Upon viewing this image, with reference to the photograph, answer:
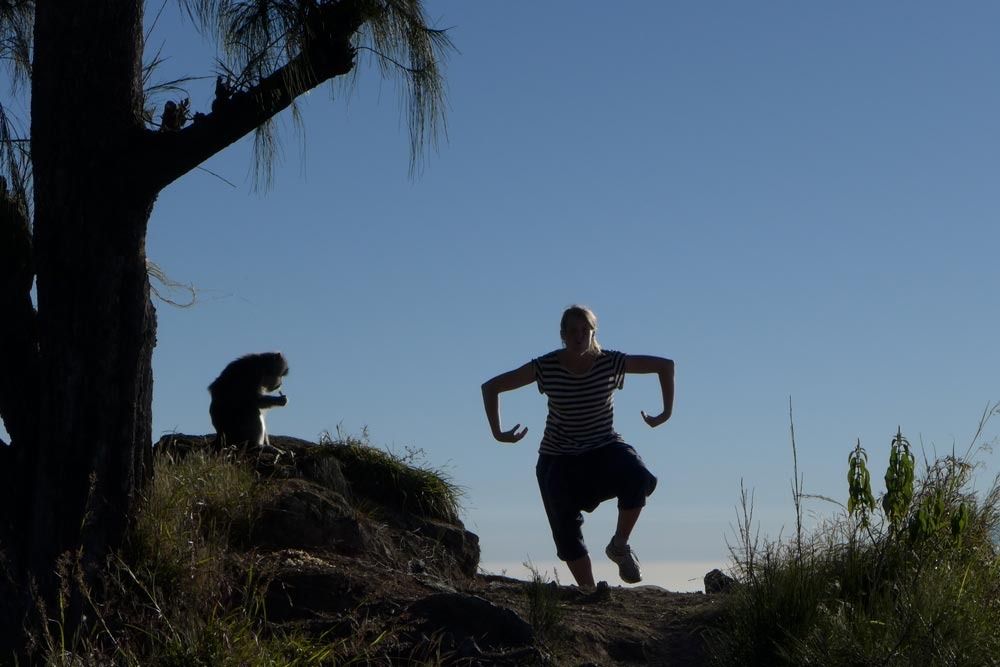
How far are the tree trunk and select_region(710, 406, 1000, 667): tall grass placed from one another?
3307 mm

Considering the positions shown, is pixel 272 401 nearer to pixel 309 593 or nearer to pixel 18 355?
pixel 18 355

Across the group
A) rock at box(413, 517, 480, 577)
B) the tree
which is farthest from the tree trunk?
rock at box(413, 517, 480, 577)

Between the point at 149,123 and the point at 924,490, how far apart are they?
4808mm

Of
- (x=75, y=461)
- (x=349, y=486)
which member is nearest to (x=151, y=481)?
(x=75, y=461)

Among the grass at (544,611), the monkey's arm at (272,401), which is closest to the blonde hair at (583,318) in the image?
the grass at (544,611)

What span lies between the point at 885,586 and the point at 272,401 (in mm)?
6458

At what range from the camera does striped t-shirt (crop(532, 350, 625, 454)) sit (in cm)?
836

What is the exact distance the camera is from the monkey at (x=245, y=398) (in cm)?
1115

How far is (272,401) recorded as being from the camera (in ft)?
39.5

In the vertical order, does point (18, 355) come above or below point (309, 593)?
above

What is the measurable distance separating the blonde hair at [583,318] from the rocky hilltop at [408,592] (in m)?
1.52

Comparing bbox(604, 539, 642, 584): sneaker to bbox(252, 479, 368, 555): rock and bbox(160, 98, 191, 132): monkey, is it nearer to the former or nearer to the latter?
bbox(252, 479, 368, 555): rock

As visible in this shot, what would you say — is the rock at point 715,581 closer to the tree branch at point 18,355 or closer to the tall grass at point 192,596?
the tall grass at point 192,596

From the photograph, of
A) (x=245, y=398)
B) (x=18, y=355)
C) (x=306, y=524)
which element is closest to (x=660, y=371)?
(x=306, y=524)
